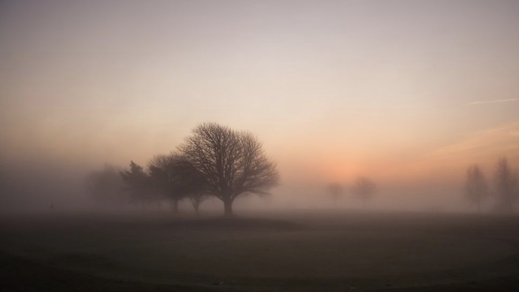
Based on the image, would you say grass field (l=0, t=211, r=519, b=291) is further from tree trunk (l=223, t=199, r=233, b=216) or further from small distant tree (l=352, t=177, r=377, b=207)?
small distant tree (l=352, t=177, r=377, b=207)

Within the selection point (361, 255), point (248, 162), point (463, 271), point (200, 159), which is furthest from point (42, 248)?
point (248, 162)

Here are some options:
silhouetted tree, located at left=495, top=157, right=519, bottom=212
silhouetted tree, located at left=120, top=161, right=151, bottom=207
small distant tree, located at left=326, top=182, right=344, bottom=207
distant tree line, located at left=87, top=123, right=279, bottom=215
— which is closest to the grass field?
distant tree line, located at left=87, top=123, right=279, bottom=215

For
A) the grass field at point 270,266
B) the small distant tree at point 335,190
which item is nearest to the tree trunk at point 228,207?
the grass field at point 270,266

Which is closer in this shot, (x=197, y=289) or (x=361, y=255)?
(x=197, y=289)

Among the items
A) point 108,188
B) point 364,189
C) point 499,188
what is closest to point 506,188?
point 499,188

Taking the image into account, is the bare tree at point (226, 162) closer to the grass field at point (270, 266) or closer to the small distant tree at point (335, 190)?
the grass field at point (270, 266)

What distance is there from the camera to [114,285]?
43.9 ft

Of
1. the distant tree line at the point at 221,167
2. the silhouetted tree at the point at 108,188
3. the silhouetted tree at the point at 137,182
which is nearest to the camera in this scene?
the distant tree line at the point at 221,167

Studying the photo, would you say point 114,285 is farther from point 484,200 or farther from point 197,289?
point 484,200

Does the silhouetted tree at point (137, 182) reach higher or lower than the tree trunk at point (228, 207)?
higher

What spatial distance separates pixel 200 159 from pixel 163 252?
33.5m

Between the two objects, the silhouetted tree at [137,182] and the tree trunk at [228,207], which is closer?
the tree trunk at [228,207]

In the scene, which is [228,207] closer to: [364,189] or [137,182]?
[137,182]

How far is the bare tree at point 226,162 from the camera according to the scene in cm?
5525
